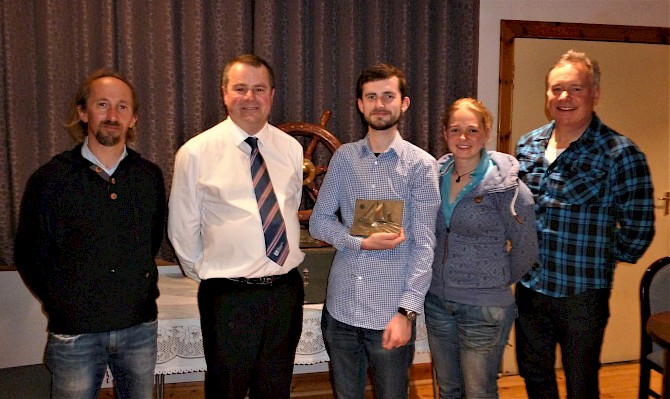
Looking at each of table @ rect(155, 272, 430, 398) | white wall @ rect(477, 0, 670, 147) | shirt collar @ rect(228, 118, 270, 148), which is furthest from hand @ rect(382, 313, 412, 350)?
white wall @ rect(477, 0, 670, 147)

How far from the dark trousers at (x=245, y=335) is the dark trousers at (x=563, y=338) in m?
0.82

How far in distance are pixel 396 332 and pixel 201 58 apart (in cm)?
166

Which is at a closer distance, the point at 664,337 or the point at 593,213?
the point at 664,337

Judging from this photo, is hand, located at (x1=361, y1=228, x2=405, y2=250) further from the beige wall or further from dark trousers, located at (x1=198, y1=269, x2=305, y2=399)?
the beige wall

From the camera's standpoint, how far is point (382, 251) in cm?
160

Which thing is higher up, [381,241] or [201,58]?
[201,58]

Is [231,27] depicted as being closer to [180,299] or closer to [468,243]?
[180,299]

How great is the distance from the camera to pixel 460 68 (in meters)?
2.83

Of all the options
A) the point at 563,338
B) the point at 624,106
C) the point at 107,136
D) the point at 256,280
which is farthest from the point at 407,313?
the point at 624,106

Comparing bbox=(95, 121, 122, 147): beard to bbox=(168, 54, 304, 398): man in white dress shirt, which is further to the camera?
bbox=(168, 54, 304, 398): man in white dress shirt

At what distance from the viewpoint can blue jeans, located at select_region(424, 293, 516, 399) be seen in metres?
1.61

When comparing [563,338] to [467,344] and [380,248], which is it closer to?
[467,344]

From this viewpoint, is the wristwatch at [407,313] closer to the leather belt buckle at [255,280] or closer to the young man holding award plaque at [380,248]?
the young man holding award plaque at [380,248]

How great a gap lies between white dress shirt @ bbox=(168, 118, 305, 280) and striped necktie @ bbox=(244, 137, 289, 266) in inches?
0.7
